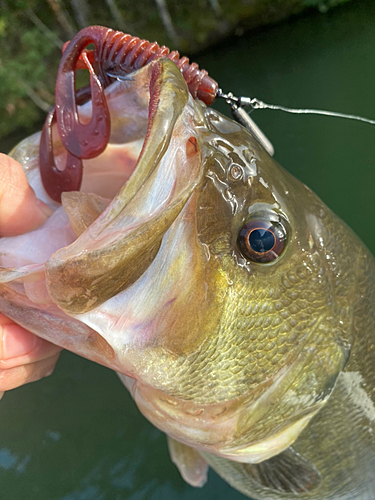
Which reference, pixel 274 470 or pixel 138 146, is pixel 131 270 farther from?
pixel 274 470

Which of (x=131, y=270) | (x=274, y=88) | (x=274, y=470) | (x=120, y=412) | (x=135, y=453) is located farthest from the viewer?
(x=274, y=88)

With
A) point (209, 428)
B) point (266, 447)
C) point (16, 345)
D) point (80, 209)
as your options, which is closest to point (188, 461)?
point (266, 447)

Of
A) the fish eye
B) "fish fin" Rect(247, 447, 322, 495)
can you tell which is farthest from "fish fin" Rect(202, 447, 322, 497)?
the fish eye

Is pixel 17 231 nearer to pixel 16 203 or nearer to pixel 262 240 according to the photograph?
pixel 16 203

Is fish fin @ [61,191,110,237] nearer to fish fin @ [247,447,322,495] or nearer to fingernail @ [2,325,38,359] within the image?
fingernail @ [2,325,38,359]

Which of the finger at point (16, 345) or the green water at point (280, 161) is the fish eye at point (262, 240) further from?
the green water at point (280, 161)

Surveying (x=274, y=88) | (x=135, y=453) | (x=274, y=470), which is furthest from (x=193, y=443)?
(x=274, y=88)
